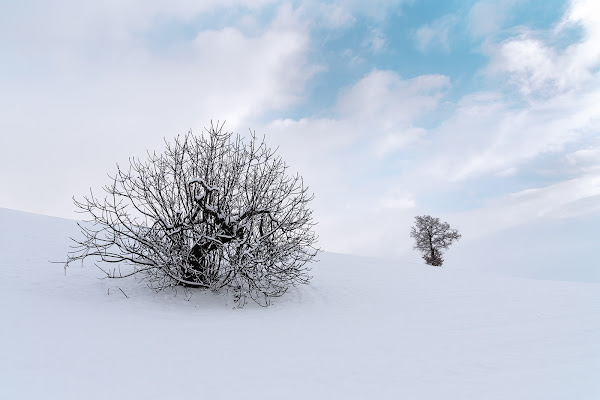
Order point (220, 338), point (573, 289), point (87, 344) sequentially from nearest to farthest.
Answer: point (87, 344)
point (220, 338)
point (573, 289)

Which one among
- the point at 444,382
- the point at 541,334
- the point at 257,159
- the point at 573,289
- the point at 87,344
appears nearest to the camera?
the point at 444,382

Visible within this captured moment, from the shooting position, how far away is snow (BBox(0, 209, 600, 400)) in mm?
4488

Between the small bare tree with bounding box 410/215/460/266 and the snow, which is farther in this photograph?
the small bare tree with bounding box 410/215/460/266

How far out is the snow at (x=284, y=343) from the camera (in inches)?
A: 177

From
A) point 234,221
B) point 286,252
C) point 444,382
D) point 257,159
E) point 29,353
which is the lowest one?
point 444,382

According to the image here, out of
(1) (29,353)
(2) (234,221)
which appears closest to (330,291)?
(2) (234,221)

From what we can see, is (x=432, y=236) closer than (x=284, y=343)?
No

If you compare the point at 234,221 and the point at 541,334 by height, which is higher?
the point at 234,221

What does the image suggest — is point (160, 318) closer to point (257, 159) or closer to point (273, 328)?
point (273, 328)

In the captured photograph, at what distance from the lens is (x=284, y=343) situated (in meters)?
6.61

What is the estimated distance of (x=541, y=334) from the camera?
24.0 feet

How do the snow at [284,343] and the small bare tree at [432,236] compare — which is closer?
the snow at [284,343]

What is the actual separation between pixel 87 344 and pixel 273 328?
3.63 m

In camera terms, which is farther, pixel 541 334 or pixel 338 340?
pixel 541 334
